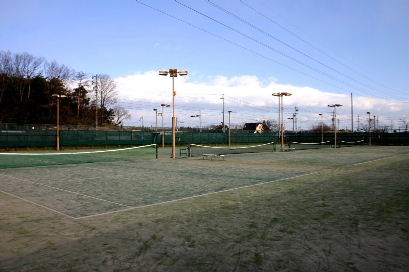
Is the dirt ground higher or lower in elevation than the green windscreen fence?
lower

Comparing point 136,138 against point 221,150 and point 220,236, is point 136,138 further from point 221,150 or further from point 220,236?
point 220,236

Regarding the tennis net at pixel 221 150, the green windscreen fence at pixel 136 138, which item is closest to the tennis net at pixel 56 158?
the green windscreen fence at pixel 136 138

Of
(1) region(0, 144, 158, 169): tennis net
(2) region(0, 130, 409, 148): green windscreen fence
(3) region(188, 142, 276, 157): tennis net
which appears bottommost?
(1) region(0, 144, 158, 169): tennis net

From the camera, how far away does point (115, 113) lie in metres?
90.9

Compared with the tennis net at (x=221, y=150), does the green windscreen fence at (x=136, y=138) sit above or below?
above

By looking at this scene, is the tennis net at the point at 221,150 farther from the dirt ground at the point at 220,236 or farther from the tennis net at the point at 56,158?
the dirt ground at the point at 220,236

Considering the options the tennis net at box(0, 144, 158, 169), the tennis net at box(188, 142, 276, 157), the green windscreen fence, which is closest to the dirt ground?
the tennis net at box(0, 144, 158, 169)

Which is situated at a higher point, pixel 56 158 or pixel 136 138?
pixel 136 138

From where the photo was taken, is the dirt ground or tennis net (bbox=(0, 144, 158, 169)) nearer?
the dirt ground

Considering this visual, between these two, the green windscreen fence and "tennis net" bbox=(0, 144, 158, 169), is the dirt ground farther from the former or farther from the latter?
the green windscreen fence

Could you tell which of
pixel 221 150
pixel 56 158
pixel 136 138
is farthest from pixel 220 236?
pixel 136 138

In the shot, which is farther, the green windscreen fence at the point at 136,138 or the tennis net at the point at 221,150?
the green windscreen fence at the point at 136,138

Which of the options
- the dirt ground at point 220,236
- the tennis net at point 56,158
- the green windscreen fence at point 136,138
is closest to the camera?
the dirt ground at point 220,236

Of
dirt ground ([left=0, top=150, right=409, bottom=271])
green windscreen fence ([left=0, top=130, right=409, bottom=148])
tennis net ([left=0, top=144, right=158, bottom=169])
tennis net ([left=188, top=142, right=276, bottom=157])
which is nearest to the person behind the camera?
dirt ground ([left=0, top=150, right=409, bottom=271])
